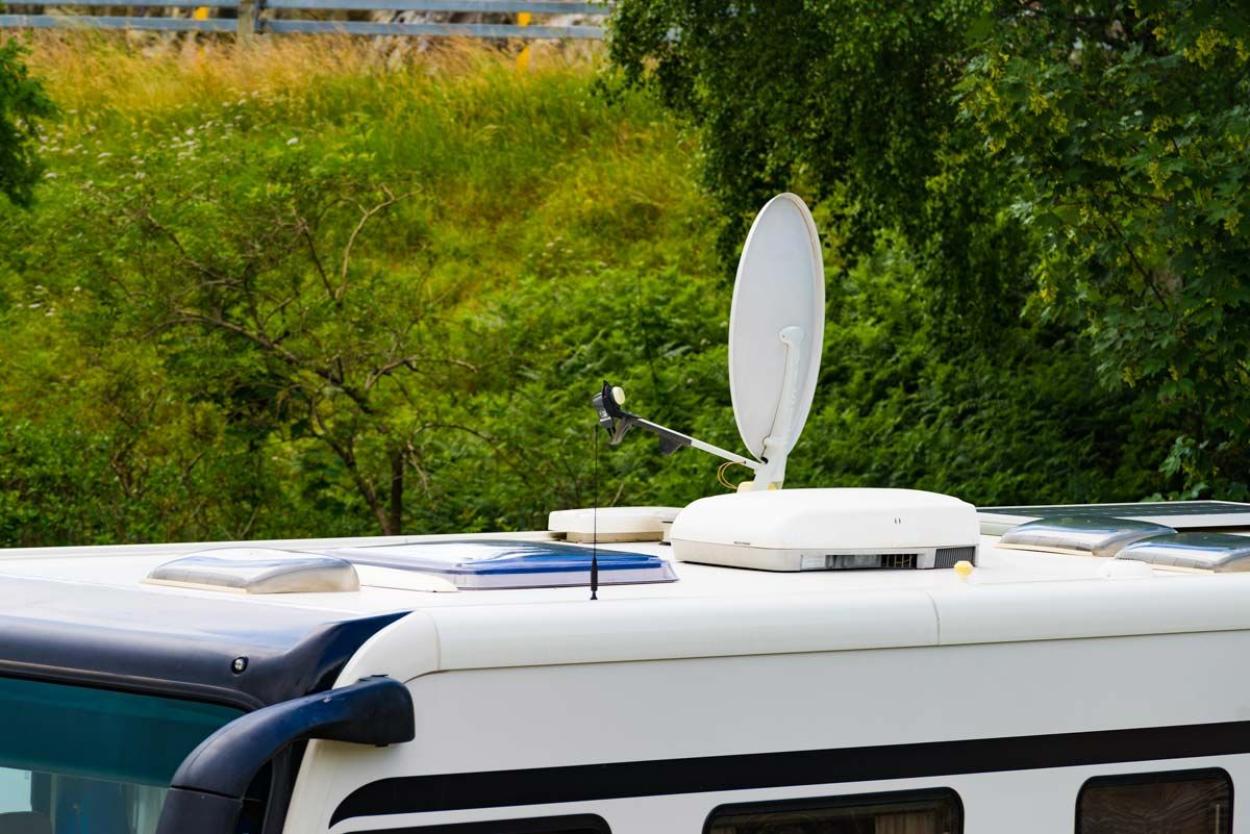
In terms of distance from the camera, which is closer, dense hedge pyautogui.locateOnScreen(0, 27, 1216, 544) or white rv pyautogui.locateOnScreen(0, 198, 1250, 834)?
white rv pyautogui.locateOnScreen(0, 198, 1250, 834)

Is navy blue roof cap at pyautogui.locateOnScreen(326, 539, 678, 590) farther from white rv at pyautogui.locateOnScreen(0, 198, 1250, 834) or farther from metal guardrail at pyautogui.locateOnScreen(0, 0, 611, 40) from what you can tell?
metal guardrail at pyautogui.locateOnScreen(0, 0, 611, 40)

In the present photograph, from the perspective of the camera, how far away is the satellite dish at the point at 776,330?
445cm

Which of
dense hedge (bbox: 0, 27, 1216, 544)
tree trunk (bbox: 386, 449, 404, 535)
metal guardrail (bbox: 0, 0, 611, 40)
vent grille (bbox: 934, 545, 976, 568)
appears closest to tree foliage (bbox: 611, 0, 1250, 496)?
dense hedge (bbox: 0, 27, 1216, 544)

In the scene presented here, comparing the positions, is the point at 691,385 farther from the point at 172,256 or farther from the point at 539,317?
the point at 172,256

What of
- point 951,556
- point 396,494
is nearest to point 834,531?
point 951,556

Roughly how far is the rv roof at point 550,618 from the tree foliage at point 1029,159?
6033 millimetres

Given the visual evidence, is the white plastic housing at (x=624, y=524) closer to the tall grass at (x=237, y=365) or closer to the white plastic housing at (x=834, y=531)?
the white plastic housing at (x=834, y=531)

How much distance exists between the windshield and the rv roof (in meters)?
0.04

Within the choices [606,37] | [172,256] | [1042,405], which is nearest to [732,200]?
[606,37]

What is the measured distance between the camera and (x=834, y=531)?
132 inches

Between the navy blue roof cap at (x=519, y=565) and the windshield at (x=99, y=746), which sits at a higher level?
the navy blue roof cap at (x=519, y=565)

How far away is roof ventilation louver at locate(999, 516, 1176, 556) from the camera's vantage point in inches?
150

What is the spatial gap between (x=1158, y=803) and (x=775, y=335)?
1.75m

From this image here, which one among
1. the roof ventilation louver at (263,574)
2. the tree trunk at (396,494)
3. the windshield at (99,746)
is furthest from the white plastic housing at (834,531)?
the tree trunk at (396,494)
